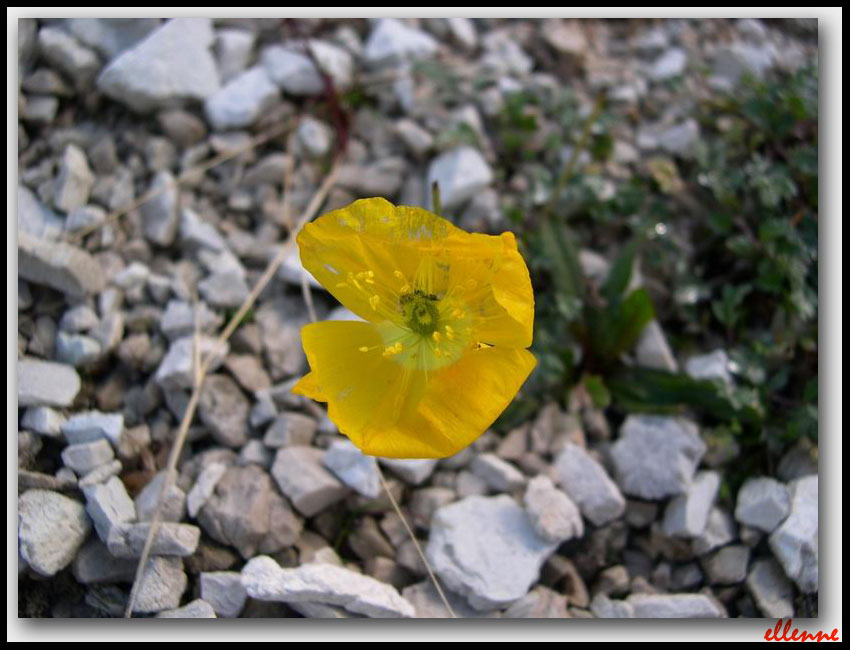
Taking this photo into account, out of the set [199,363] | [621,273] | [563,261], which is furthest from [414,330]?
[621,273]

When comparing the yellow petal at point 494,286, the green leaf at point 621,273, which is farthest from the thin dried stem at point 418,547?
the green leaf at point 621,273

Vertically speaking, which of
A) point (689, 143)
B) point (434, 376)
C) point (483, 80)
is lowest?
point (434, 376)

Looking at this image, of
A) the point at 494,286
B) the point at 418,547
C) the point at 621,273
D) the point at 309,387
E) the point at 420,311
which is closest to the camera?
the point at 494,286

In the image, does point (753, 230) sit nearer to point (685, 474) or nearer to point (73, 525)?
point (685, 474)

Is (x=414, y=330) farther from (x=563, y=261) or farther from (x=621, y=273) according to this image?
(x=621, y=273)

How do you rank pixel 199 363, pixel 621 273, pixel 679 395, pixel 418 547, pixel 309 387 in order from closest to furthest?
pixel 309 387 < pixel 418 547 < pixel 199 363 < pixel 679 395 < pixel 621 273

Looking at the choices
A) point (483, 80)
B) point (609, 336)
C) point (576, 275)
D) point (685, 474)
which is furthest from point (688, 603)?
point (483, 80)
